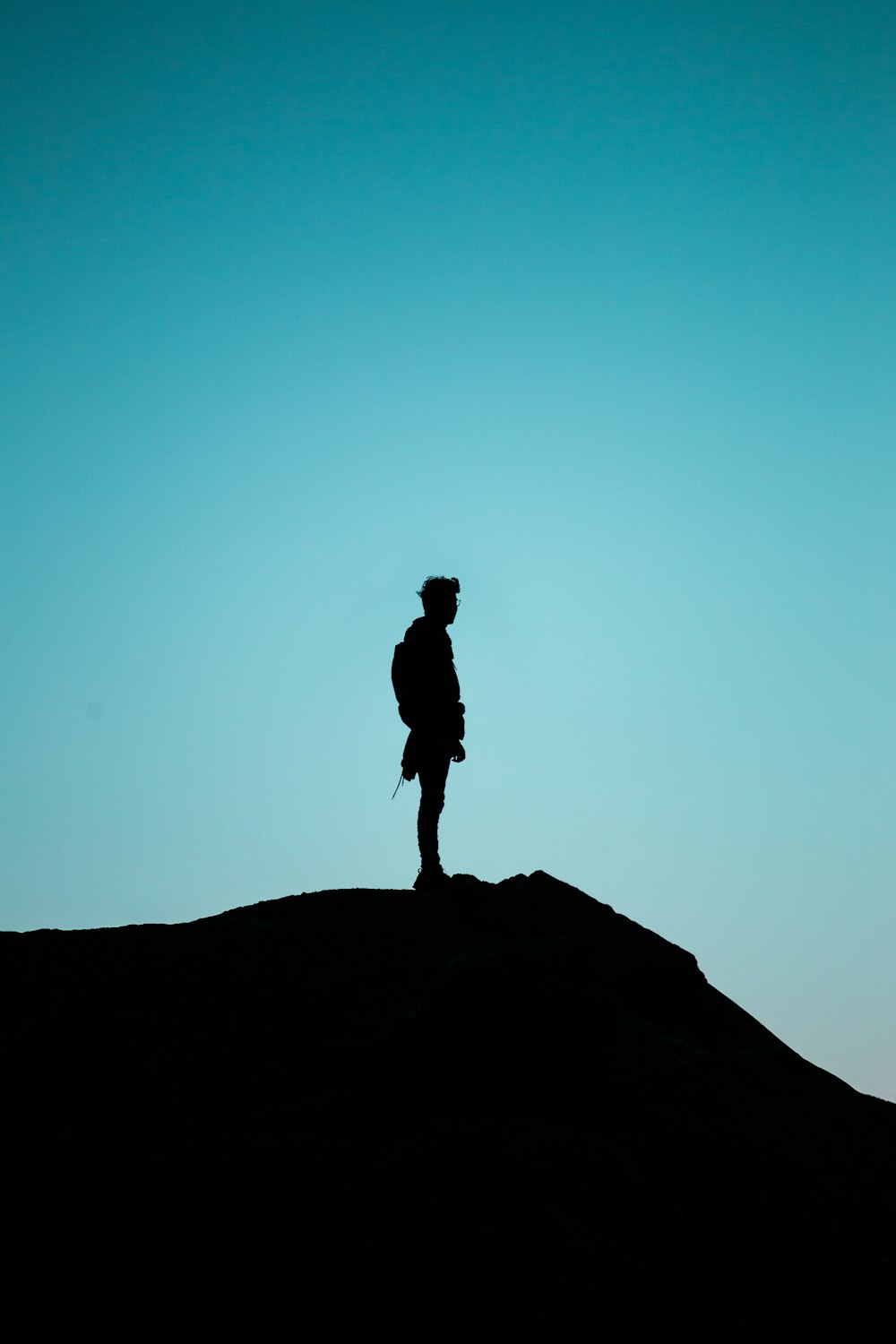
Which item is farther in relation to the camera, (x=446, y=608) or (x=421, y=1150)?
(x=446, y=608)

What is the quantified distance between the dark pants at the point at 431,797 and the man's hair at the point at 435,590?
2.00 meters

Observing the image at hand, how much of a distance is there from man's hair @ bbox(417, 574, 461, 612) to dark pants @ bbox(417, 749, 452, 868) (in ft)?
6.58

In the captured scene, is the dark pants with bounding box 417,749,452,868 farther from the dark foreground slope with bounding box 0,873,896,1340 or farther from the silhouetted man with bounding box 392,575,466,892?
the dark foreground slope with bounding box 0,873,896,1340

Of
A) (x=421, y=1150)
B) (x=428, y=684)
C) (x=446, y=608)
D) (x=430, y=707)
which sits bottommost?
(x=421, y=1150)

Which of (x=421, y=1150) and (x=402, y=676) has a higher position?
(x=402, y=676)

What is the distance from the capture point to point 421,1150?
648 centimetres

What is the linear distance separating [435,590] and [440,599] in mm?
144

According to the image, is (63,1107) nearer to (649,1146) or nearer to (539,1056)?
(539,1056)

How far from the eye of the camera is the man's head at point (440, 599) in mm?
14250

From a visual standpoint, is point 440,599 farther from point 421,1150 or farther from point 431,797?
point 421,1150

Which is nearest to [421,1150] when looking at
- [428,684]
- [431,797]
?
[431,797]

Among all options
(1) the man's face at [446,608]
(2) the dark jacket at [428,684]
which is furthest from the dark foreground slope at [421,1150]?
(1) the man's face at [446,608]

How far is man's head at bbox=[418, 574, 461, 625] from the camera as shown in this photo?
46.8ft

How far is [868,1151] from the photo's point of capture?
304 inches
